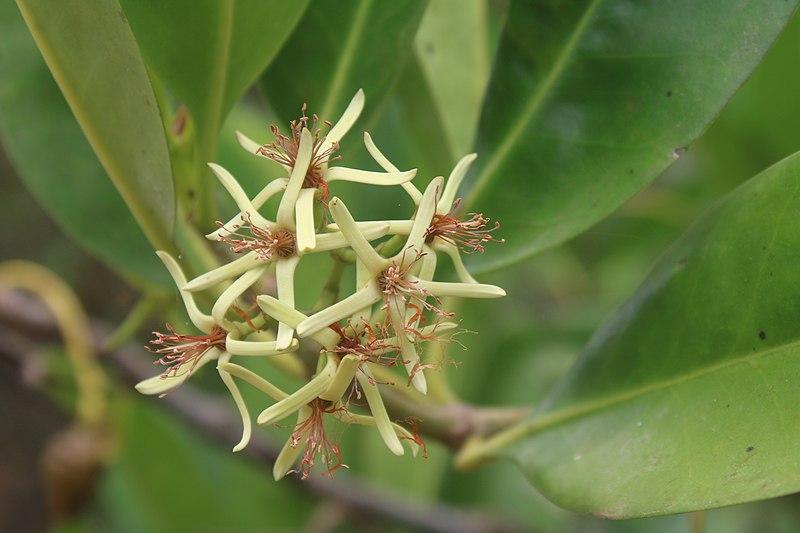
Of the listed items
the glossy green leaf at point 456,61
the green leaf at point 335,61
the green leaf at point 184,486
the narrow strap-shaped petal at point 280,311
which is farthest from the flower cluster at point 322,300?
the green leaf at point 184,486

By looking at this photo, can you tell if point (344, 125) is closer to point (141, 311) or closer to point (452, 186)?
point (452, 186)

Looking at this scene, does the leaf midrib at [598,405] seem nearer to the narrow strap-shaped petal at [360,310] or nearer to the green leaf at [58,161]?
the narrow strap-shaped petal at [360,310]

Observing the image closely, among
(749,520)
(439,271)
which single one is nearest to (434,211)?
(439,271)

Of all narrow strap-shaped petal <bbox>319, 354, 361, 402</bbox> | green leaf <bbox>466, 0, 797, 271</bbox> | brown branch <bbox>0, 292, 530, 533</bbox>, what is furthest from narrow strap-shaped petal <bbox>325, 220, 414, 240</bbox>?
brown branch <bbox>0, 292, 530, 533</bbox>

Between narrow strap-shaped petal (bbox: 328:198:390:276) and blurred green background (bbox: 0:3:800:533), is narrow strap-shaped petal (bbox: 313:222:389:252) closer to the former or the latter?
narrow strap-shaped petal (bbox: 328:198:390:276)

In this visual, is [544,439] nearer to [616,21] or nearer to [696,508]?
[696,508]
